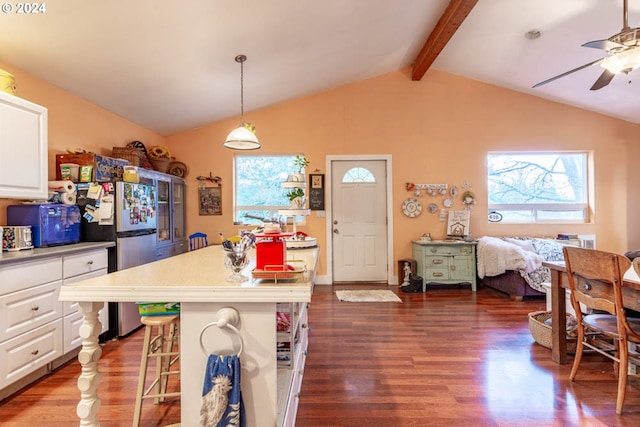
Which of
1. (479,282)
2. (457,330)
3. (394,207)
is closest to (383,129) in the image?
(394,207)

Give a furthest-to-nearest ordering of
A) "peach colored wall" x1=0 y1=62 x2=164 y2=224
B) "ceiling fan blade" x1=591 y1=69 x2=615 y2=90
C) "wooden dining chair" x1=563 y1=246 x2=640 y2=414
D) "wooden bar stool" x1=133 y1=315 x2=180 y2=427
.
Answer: "peach colored wall" x1=0 y1=62 x2=164 y2=224, "ceiling fan blade" x1=591 y1=69 x2=615 y2=90, "wooden dining chair" x1=563 y1=246 x2=640 y2=414, "wooden bar stool" x1=133 y1=315 x2=180 y2=427

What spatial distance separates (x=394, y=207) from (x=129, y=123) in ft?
12.8

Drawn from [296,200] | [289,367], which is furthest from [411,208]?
[289,367]

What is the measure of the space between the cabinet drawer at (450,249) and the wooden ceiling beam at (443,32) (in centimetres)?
257

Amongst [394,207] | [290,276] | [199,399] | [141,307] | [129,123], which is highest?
[129,123]

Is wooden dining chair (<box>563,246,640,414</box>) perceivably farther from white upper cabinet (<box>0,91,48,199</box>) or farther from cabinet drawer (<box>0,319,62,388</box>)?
white upper cabinet (<box>0,91,48,199</box>)

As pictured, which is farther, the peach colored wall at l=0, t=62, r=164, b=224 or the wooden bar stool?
the peach colored wall at l=0, t=62, r=164, b=224

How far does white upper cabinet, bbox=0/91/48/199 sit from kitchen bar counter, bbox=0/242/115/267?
400 millimetres

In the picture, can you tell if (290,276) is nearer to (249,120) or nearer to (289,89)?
(289,89)

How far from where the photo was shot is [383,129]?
4.97 m

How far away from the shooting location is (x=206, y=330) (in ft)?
3.87

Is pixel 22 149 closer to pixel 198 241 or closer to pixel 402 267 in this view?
pixel 198 241

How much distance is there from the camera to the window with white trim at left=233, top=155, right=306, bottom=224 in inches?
195

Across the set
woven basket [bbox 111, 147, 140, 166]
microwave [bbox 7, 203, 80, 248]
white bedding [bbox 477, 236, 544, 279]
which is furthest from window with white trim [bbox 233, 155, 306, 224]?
white bedding [bbox 477, 236, 544, 279]
